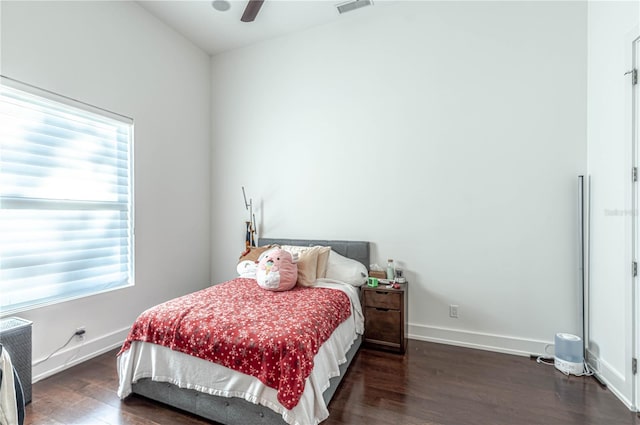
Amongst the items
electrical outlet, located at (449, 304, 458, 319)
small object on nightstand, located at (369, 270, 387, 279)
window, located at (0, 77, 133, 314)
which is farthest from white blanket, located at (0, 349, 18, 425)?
electrical outlet, located at (449, 304, 458, 319)

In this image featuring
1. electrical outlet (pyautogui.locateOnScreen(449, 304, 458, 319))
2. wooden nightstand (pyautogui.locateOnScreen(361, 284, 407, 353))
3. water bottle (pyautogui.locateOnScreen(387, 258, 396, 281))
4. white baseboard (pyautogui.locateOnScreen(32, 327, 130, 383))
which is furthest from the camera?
water bottle (pyautogui.locateOnScreen(387, 258, 396, 281))

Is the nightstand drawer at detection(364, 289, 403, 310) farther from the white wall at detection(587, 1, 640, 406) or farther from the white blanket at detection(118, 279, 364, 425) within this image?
the white wall at detection(587, 1, 640, 406)

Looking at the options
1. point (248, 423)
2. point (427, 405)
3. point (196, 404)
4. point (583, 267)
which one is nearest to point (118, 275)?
point (196, 404)

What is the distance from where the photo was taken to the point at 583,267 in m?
2.47

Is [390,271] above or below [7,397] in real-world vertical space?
above

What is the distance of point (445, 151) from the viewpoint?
293cm

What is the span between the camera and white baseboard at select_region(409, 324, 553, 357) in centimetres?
263

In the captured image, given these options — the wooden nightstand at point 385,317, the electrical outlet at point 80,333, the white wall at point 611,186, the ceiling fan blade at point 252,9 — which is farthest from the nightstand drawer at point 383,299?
the ceiling fan blade at point 252,9

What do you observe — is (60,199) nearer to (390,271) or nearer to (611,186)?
(390,271)

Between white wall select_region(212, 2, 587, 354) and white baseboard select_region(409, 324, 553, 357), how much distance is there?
12 mm

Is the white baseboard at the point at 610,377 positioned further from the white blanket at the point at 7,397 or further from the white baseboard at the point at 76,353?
the white baseboard at the point at 76,353

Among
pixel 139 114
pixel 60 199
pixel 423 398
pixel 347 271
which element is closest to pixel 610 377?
pixel 423 398

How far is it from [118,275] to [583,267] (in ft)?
14.1

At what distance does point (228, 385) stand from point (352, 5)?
3639mm
